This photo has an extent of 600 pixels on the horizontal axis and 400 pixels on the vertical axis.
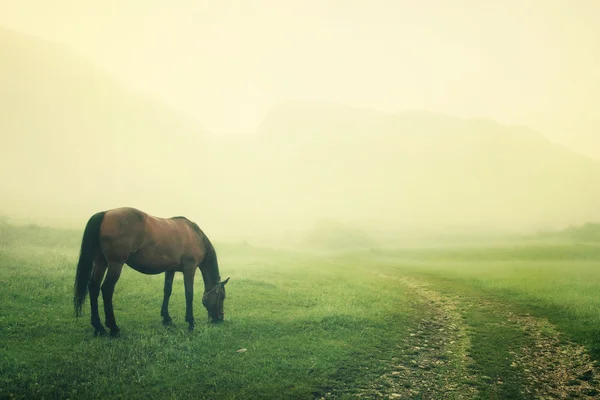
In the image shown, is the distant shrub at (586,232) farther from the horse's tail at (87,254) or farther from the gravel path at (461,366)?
the horse's tail at (87,254)

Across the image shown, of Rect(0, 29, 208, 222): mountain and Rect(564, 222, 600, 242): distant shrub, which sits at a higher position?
Rect(0, 29, 208, 222): mountain

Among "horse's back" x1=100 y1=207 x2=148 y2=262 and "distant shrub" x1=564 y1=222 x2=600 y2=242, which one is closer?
"horse's back" x1=100 y1=207 x2=148 y2=262

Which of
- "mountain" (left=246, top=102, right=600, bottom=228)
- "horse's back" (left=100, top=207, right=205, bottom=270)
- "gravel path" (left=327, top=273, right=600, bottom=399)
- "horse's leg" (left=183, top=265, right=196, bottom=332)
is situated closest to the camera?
"gravel path" (left=327, top=273, right=600, bottom=399)

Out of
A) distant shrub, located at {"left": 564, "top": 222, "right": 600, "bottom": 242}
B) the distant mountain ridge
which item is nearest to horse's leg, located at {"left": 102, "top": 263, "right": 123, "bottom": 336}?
distant shrub, located at {"left": 564, "top": 222, "right": 600, "bottom": 242}

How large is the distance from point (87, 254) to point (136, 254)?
1468mm

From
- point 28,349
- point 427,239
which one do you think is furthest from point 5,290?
point 427,239

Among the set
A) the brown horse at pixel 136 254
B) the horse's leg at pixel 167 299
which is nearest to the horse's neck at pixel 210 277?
the brown horse at pixel 136 254

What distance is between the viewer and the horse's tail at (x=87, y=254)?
1081 centimetres

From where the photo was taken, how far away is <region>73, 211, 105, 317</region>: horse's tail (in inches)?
426

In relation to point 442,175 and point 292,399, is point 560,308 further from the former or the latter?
point 442,175

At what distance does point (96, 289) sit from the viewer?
10.9 metres

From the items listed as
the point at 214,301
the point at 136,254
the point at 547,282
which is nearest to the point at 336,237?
the point at 547,282

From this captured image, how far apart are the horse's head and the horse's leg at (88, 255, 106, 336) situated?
365 cm

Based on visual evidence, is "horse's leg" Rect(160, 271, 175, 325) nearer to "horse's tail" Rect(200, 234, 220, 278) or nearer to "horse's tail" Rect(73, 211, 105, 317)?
"horse's tail" Rect(200, 234, 220, 278)
